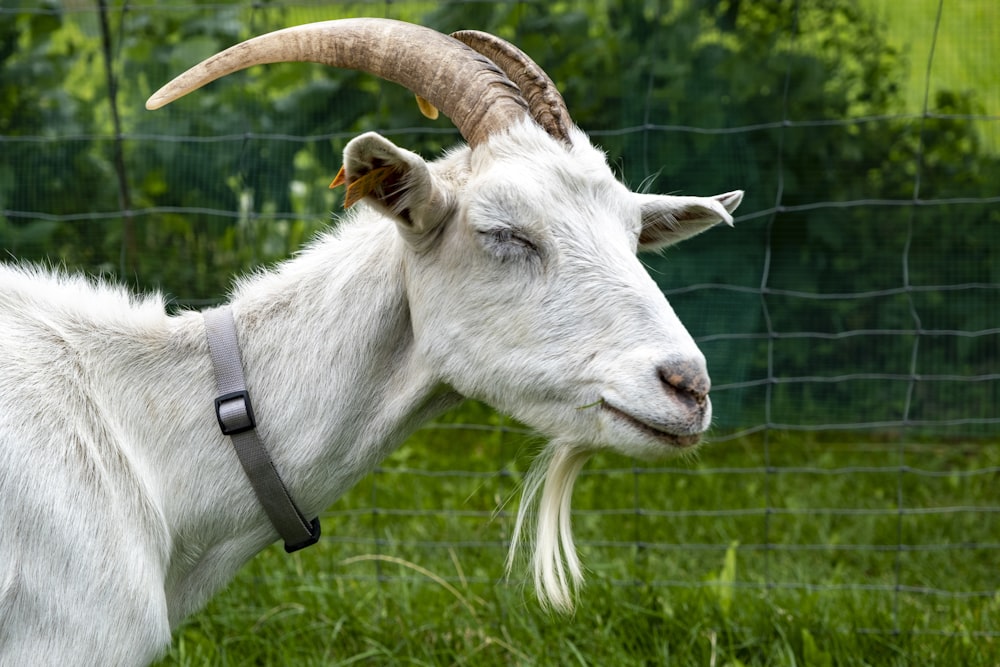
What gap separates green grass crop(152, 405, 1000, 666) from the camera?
3.87 m

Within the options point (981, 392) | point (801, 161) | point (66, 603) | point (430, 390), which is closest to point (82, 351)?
point (66, 603)

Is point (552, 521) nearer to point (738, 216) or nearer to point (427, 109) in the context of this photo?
point (427, 109)

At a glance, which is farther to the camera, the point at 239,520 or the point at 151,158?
the point at 151,158

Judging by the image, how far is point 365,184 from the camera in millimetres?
2402

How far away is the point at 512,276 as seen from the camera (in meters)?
2.47

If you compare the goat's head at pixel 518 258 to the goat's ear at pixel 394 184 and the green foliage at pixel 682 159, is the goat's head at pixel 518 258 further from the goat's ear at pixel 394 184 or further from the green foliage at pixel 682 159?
the green foliage at pixel 682 159

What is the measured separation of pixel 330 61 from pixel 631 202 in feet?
2.67

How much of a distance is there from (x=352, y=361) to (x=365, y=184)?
0.45 meters

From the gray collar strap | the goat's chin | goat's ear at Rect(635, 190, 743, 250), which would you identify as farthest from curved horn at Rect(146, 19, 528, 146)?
the goat's chin

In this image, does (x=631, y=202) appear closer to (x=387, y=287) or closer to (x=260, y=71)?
(x=387, y=287)

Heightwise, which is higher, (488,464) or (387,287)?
(387,287)

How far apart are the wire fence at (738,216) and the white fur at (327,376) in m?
2.61

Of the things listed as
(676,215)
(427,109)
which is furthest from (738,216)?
(427,109)

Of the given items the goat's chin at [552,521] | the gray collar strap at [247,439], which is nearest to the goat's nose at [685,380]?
the goat's chin at [552,521]
